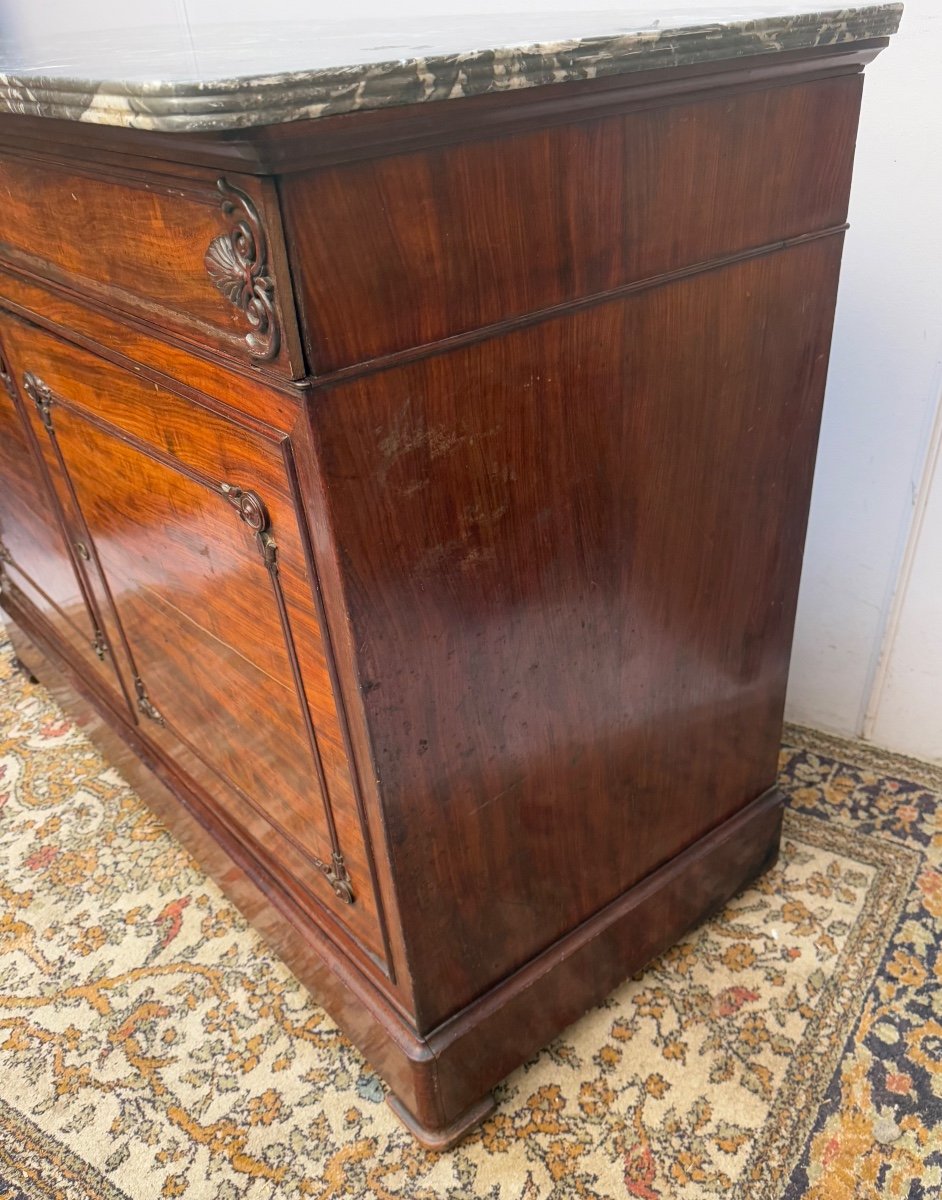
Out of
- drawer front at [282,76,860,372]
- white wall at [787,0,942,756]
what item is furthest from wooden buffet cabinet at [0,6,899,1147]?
white wall at [787,0,942,756]

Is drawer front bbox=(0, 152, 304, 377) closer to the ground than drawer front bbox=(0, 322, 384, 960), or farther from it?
farther from it

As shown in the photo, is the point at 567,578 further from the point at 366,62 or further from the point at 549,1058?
the point at 549,1058

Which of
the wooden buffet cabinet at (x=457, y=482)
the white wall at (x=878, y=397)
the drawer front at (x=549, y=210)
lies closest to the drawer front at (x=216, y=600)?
the wooden buffet cabinet at (x=457, y=482)

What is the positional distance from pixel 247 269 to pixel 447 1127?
816 millimetres

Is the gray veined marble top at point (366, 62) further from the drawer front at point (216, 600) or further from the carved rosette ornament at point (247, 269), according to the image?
the drawer front at point (216, 600)

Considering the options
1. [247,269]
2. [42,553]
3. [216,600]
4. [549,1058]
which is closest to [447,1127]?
[549,1058]

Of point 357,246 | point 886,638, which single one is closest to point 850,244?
point 886,638

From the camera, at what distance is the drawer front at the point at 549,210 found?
1.81 feet

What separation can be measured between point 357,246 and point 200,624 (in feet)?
1.59

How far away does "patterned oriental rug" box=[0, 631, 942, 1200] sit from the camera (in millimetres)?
920

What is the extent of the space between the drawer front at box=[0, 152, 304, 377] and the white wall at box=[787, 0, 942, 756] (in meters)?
0.83

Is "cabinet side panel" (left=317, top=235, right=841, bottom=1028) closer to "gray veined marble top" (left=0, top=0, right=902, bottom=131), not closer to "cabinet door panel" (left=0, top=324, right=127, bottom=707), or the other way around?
"gray veined marble top" (left=0, top=0, right=902, bottom=131)

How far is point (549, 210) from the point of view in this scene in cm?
63

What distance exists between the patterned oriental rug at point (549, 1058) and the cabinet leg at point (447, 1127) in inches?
0.6
